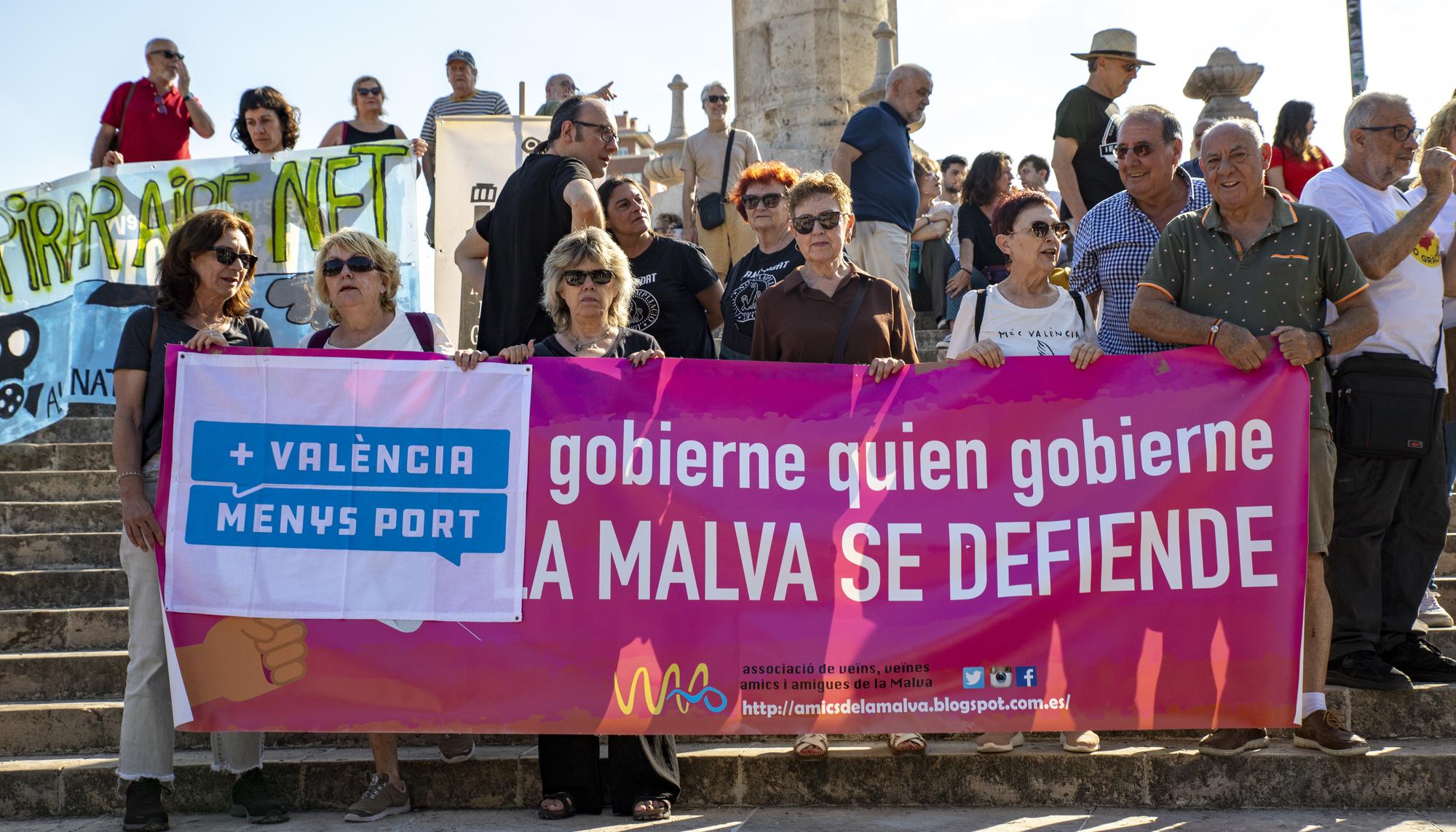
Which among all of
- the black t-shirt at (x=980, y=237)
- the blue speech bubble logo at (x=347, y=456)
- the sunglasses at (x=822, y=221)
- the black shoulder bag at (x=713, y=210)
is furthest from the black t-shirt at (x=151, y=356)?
the black t-shirt at (x=980, y=237)

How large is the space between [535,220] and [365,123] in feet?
14.5

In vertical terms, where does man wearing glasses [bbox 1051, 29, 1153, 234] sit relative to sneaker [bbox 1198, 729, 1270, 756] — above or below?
above

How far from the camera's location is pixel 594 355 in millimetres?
4969

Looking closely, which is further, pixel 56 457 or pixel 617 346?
pixel 56 457

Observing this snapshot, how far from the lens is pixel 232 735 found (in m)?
4.76

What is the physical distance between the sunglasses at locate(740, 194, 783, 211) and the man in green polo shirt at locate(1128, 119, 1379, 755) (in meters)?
1.92

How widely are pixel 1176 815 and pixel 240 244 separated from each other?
3.77m

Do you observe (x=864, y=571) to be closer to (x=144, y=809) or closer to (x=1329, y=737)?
(x=1329, y=737)

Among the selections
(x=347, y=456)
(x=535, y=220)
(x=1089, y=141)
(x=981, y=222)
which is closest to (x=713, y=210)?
(x=981, y=222)

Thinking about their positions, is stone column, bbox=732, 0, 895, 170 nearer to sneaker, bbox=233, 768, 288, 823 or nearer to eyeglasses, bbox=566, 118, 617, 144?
eyeglasses, bbox=566, 118, 617, 144

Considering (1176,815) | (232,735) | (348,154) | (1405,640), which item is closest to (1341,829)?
(1176,815)

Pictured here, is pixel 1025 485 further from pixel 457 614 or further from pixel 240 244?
pixel 240 244

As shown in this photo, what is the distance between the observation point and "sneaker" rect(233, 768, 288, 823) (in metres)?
4.72

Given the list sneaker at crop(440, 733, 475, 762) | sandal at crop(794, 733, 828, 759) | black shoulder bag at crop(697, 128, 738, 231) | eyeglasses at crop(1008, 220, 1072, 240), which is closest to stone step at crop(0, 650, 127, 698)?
sneaker at crop(440, 733, 475, 762)
